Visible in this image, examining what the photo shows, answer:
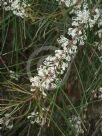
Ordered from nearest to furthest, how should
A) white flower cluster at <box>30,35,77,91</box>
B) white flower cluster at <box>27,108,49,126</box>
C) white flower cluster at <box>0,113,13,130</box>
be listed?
white flower cluster at <box>30,35,77,91</box>, white flower cluster at <box>27,108,49,126</box>, white flower cluster at <box>0,113,13,130</box>

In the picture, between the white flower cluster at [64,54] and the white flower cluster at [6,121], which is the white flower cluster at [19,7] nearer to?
the white flower cluster at [64,54]

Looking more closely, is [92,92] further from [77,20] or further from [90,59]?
[77,20]

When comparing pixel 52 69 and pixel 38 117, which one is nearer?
pixel 52 69

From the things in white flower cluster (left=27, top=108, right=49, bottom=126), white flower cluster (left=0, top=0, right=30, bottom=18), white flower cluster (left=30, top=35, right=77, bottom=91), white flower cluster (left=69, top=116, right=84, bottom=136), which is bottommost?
white flower cluster (left=69, top=116, right=84, bottom=136)

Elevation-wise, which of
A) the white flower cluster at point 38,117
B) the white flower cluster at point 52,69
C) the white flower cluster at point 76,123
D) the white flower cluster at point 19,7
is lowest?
the white flower cluster at point 76,123

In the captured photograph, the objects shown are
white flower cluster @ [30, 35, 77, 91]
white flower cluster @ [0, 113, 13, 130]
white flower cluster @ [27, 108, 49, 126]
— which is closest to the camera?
white flower cluster @ [30, 35, 77, 91]

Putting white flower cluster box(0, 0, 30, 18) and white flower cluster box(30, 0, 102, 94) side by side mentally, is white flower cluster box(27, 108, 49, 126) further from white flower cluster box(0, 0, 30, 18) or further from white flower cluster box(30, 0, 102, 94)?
white flower cluster box(0, 0, 30, 18)

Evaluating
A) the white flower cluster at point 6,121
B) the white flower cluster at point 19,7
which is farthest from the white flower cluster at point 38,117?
the white flower cluster at point 19,7

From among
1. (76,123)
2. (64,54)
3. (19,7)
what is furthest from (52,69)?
(76,123)

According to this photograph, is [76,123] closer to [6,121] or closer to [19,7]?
[6,121]

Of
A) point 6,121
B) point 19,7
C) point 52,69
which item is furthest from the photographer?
point 6,121

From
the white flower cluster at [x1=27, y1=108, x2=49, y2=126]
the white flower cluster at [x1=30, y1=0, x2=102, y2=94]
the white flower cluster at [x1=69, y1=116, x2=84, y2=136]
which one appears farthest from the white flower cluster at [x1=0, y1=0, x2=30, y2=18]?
the white flower cluster at [x1=69, y1=116, x2=84, y2=136]
